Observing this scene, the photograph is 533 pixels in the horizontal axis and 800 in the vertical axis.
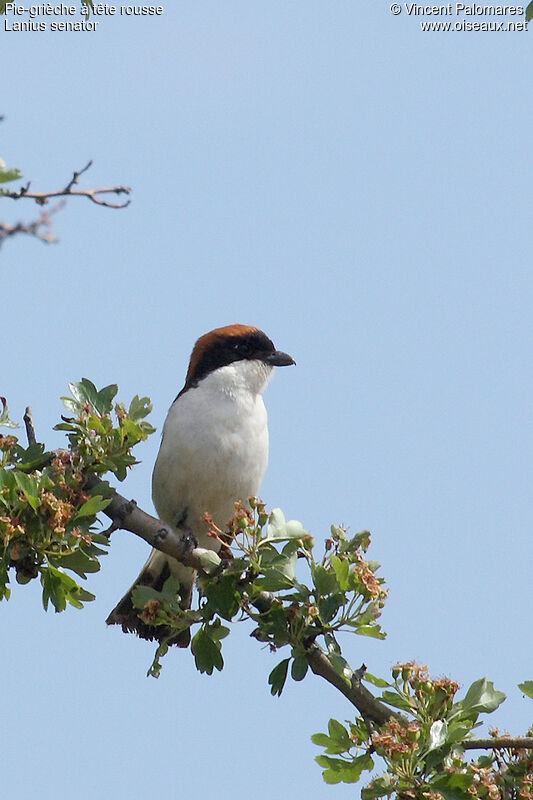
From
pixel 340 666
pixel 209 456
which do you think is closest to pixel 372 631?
pixel 340 666

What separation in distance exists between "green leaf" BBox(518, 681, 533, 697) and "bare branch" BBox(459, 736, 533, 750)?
0.21 metres

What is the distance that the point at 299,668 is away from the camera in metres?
5.02

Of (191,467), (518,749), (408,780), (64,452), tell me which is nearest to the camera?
(408,780)

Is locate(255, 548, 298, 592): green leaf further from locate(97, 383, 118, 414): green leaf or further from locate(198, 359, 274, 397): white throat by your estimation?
locate(198, 359, 274, 397): white throat

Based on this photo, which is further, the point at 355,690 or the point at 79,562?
the point at 355,690

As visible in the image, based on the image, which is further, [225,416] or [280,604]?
[225,416]

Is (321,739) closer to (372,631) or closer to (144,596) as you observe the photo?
(372,631)

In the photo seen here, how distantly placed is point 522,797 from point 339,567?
1210 millimetres

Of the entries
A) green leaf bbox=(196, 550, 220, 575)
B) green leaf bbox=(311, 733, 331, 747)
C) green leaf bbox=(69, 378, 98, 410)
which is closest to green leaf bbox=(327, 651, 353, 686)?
green leaf bbox=(311, 733, 331, 747)

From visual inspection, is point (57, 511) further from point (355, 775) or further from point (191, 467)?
point (191, 467)

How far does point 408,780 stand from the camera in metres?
4.49

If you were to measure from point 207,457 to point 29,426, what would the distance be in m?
1.98

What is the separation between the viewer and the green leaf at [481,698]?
15.8 ft

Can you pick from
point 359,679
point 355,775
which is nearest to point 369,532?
point 359,679
